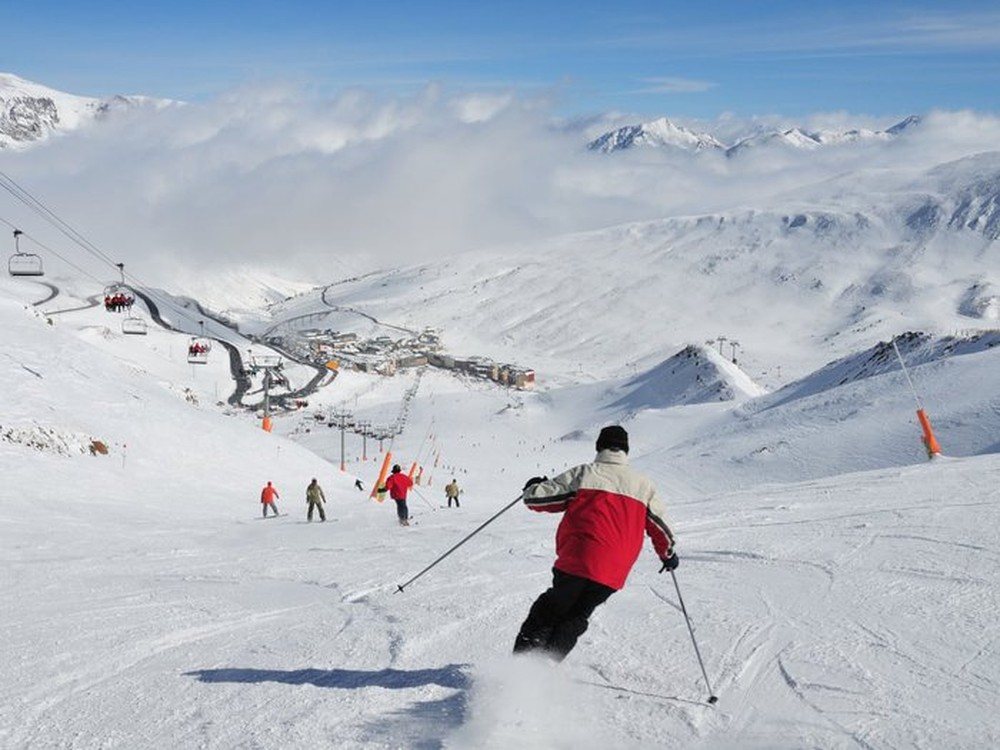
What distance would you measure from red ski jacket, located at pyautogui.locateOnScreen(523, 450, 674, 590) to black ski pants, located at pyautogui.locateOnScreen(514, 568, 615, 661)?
0.23 feet

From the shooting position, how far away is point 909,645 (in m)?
6.45

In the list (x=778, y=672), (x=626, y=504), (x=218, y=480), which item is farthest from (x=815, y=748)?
(x=218, y=480)

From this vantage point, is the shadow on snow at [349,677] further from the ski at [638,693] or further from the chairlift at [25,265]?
the chairlift at [25,265]

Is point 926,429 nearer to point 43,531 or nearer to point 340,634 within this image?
point 340,634

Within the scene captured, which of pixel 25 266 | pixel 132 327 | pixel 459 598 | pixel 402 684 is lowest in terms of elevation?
pixel 402 684

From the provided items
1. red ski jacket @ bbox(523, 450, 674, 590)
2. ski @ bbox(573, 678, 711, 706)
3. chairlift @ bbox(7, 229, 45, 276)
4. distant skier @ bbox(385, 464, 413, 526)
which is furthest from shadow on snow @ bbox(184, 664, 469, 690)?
chairlift @ bbox(7, 229, 45, 276)

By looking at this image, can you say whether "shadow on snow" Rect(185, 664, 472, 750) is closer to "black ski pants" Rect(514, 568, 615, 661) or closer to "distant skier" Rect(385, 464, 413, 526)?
"black ski pants" Rect(514, 568, 615, 661)

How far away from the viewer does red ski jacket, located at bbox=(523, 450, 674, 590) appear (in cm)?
571

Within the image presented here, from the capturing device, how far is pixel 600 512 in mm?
5758

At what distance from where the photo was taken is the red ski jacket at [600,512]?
5715 millimetres

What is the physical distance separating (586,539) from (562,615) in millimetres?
530

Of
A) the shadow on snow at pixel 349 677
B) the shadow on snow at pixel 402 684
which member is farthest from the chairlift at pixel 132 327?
the shadow on snow at pixel 402 684

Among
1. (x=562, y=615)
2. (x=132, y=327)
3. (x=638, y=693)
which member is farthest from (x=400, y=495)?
(x=132, y=327)

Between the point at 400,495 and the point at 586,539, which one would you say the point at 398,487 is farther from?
the point at 586,539
